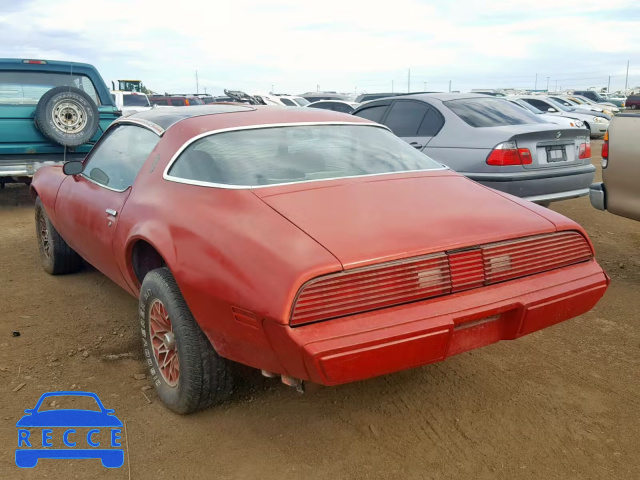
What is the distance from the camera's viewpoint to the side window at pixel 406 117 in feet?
22.5

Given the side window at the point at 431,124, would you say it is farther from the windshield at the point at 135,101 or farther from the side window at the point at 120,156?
the windshield at the point at 135,101

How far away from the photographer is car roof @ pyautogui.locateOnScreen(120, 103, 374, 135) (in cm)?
330

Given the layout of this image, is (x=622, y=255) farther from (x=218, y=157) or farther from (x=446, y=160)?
(x=218, y=157)

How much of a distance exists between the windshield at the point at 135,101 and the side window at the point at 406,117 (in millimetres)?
12850

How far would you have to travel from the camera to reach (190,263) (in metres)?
2.56

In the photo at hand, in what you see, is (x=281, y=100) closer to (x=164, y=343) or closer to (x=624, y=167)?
(x=624, y=167)

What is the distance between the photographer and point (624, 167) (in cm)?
463

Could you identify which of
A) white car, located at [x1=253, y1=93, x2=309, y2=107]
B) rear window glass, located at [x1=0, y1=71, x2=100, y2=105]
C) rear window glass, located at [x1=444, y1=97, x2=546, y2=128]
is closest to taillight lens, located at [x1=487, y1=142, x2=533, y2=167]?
rear window glass, located at [x1=444, y1=97, x2=546, y2=128]

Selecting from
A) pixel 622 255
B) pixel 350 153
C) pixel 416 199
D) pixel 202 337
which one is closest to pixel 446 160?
pixel 622 255

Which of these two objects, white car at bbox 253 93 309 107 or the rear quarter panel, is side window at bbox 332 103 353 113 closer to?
white car at bbox 253 93 309 107

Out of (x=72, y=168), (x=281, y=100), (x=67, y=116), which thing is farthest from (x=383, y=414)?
(x=281, y=100)

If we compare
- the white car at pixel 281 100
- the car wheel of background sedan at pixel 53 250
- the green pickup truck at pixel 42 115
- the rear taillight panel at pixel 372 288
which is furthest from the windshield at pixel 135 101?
the rear taillight panel at pixel 372 288

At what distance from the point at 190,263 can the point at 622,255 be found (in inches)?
180

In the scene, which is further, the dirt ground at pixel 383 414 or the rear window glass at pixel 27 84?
the rear window glass at pixel 27 84
